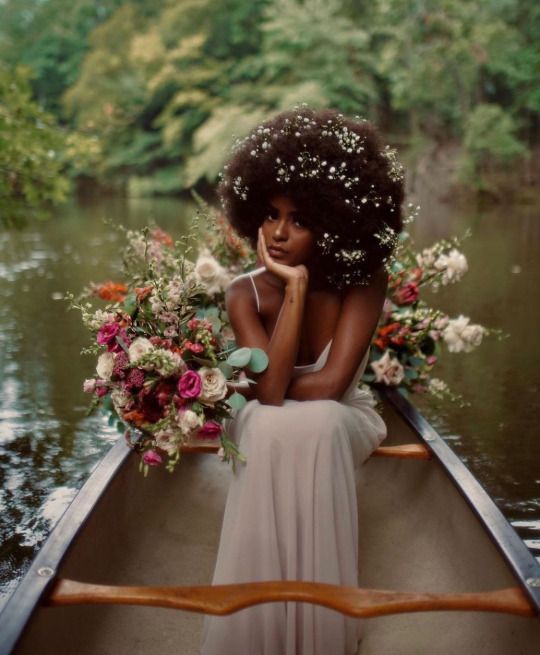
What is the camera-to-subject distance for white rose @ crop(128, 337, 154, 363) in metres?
2.17

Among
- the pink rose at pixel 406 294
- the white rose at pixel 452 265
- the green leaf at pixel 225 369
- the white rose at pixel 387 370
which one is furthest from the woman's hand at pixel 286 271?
the white rose at pixel 452 265

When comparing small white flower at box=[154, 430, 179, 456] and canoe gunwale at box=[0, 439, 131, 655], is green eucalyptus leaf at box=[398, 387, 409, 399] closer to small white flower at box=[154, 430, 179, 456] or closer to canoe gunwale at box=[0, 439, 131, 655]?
canoe gunwale at box=[0, 439, 131, 655]

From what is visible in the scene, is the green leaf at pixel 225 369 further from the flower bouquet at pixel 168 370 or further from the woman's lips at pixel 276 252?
the woman's lips at pixel 276 252

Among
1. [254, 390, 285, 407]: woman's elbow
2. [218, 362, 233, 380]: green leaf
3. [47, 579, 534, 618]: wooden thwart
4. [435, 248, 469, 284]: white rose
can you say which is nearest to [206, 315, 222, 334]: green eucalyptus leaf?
[218, 362, 233, 380]: green leaf

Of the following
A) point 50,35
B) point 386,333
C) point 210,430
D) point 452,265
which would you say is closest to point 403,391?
point 386,333

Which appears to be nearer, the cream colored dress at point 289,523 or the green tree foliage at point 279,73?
the cream colored dress at point 289,523

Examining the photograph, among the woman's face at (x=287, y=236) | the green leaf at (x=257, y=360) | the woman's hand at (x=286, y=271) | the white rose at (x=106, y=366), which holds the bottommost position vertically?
the white rose at (x=106, y=366)

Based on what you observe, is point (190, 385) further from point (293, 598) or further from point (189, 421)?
point (293, 598)

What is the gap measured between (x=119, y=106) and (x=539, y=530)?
31.0 metres

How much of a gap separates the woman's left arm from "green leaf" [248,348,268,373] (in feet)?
0.42

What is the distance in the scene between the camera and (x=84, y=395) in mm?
6301

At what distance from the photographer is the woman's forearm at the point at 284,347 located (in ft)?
7.35

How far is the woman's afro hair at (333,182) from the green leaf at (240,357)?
0.35m

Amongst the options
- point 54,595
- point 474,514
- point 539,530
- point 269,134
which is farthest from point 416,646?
point 539,530
